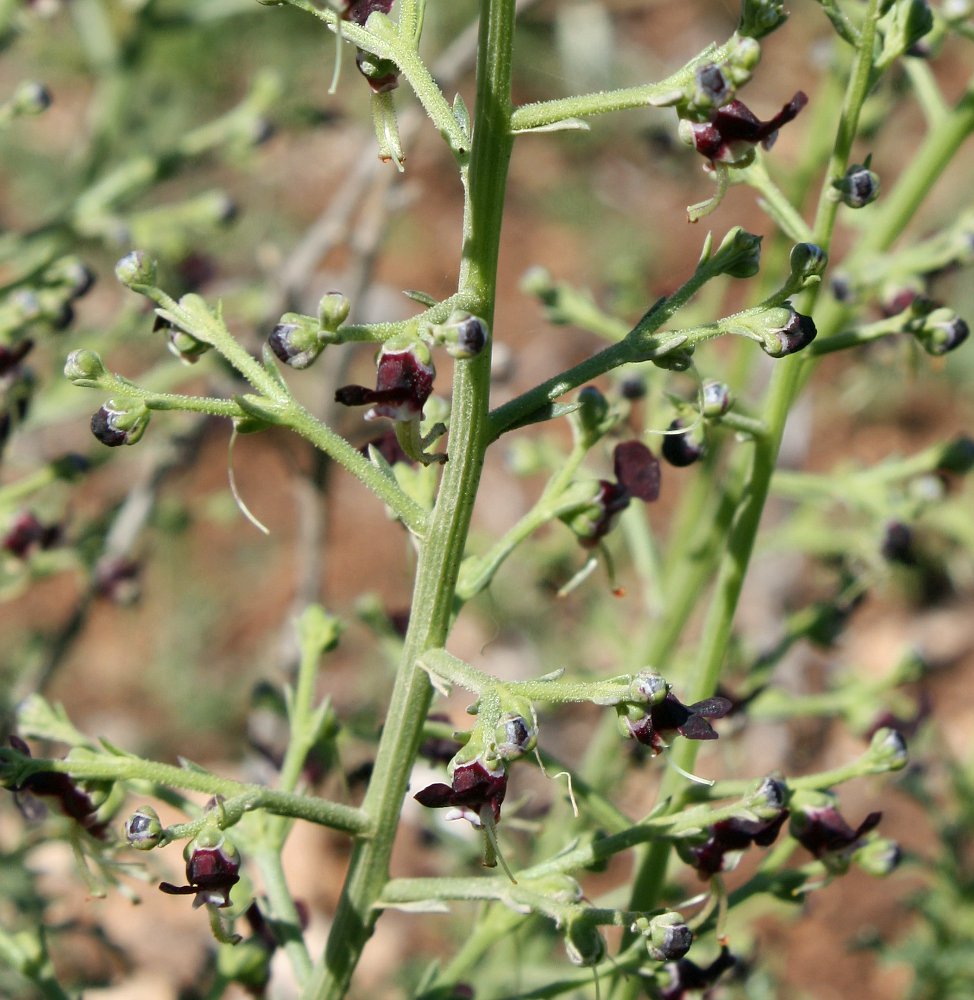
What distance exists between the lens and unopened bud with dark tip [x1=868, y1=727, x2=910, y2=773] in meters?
2.49

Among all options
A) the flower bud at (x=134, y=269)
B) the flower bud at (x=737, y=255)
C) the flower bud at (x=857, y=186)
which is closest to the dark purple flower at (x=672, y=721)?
the flower bud at (x=737, y=255)

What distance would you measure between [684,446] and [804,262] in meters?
0.47

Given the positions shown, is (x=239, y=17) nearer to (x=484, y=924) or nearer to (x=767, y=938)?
(x=767, y=938)

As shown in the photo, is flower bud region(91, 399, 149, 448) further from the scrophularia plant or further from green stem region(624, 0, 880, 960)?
green stem region(624, 0, 880, 960)

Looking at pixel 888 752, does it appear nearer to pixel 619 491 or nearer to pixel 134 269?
pixel 619 491

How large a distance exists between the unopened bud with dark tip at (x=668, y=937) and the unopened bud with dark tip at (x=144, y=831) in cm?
76

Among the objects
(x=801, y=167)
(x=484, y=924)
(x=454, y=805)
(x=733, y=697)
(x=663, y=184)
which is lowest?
(x=663, y=184)

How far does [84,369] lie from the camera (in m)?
2.04

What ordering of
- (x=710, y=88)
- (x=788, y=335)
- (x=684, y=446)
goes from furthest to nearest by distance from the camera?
(x=684, y=446), (x=788, y=335), (x=710, y=88)

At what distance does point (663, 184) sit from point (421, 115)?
6730mm

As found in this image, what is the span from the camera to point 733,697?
3.19 metres

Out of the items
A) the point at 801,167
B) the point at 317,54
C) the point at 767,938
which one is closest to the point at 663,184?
the point at 317,54

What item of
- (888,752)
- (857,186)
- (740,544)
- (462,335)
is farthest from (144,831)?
(857,186)

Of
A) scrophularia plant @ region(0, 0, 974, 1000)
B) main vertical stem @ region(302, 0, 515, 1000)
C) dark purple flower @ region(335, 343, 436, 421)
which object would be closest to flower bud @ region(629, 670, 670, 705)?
scrophularia plant @ region(0, 0, 974, 1000)
